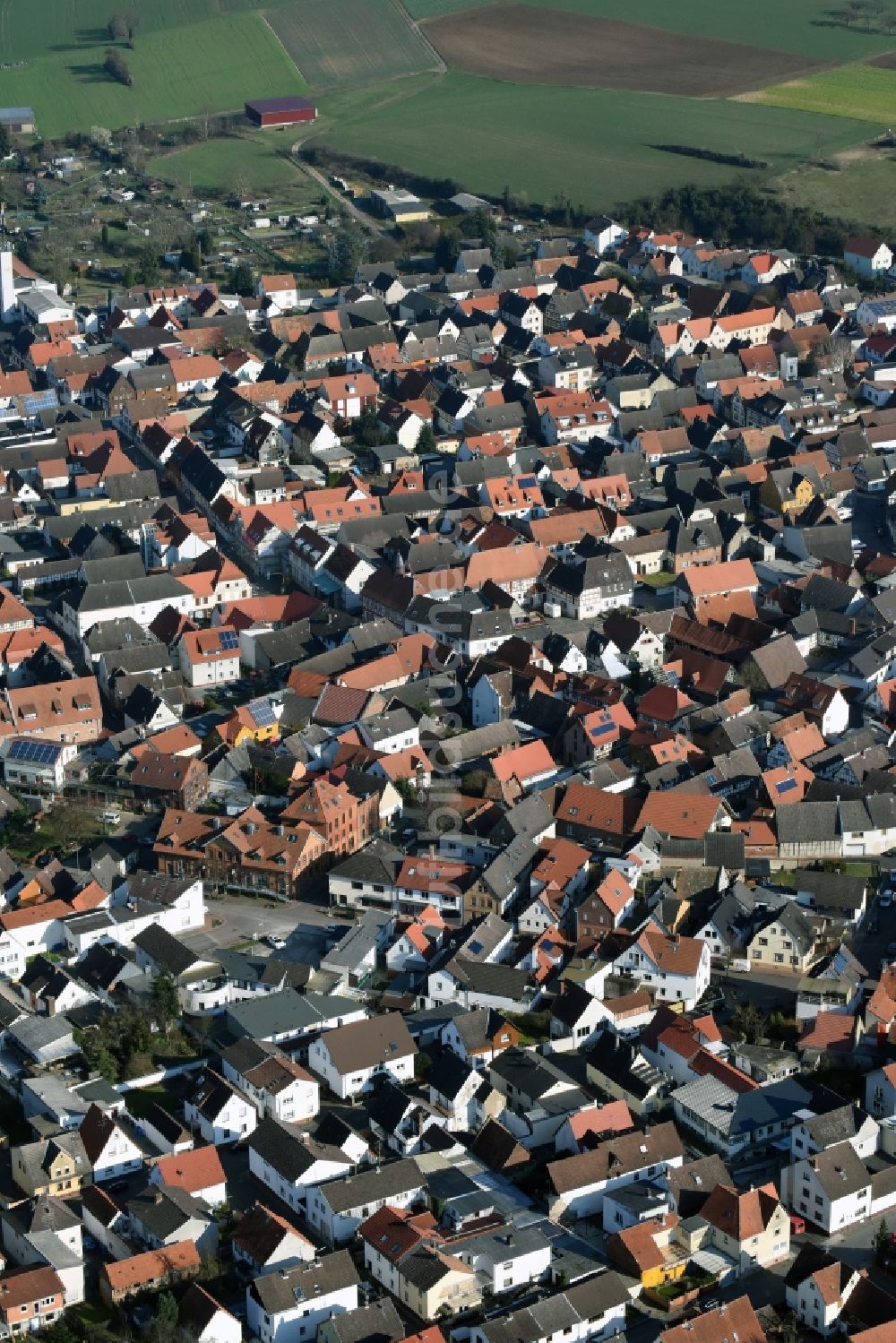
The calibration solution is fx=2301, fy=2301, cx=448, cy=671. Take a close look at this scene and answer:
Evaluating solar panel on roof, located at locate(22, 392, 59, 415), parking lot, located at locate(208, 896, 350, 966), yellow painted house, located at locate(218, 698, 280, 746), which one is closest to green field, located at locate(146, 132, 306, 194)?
solar panel on roof, located at locate(22, 392, 59, 415)

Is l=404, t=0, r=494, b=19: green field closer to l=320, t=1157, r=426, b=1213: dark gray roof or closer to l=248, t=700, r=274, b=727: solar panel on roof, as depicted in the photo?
l=248, t=700, r=274, b=727: solar panel on roof

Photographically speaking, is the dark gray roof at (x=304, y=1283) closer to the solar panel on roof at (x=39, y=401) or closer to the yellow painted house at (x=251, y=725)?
the yellow painted house at (x=251, y=725)

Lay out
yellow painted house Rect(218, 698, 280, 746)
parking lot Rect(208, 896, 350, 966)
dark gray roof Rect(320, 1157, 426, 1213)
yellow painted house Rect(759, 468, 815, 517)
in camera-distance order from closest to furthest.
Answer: dark gray roof Rect(320, 1157, 426, 1213) < parking lot Rect(208, 896, 350, 966) < yellow painted house Rect(218, 698, 280, 746) < yellow painted house Rect(759, 468, 815, 517)

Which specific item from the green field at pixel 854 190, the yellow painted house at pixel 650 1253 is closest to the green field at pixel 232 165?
the green field at pixel 854 190

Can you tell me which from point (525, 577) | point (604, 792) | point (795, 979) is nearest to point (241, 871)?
point (604, 792)

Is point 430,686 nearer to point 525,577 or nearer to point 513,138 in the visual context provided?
point 525,577

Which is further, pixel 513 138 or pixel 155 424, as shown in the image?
pixel 513 138
